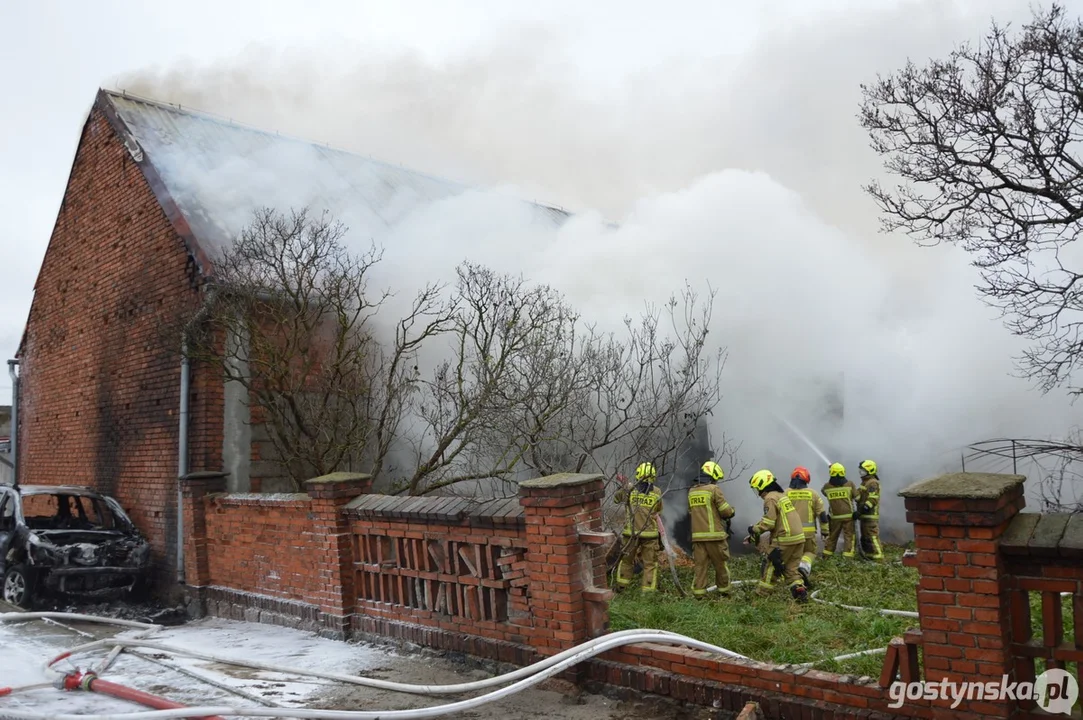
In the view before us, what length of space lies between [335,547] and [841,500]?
265 inches

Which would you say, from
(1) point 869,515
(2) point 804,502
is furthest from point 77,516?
(1) point 869,515

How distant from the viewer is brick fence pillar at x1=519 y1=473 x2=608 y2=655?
15.8 ft

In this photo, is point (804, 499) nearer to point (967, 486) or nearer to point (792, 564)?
point (792, 564)

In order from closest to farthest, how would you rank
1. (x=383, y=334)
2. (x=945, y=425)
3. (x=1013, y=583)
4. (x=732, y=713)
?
(x=1013, y=583) → (x=732, y=713) → (x=383, y=334) → (x=945, y=425)

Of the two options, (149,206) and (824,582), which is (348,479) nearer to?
(824,582)

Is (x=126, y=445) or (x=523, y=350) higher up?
(x=523, y=350)

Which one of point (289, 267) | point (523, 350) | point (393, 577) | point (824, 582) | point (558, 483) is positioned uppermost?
point (289, 267)

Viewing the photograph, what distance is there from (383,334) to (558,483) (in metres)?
5.49

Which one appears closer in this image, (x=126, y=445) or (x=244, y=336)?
(x=244, y=336)

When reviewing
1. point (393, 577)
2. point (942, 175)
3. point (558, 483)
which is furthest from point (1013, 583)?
point (942, 175)

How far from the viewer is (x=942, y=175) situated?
22.9 ft

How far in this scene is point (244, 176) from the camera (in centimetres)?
1115

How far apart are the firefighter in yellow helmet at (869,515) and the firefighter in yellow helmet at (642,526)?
329 centimetres

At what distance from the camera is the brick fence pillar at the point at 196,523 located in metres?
8.12
